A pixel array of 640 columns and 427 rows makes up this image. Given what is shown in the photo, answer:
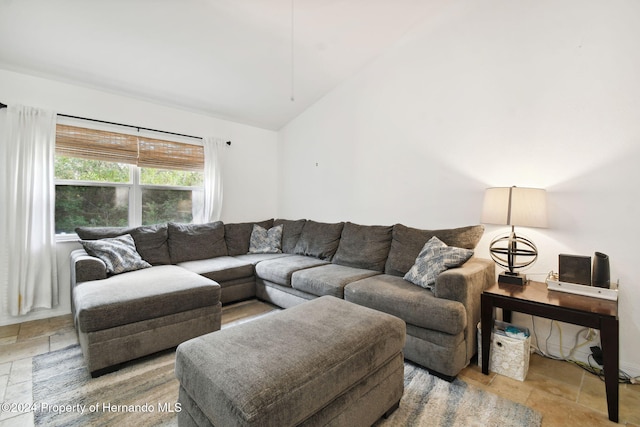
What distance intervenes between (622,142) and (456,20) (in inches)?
67.5

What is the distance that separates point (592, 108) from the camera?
82.2 inches

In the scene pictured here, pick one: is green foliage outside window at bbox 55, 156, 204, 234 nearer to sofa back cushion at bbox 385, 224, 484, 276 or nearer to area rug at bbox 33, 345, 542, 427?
area rug at bbox 33, 345, 542, 427

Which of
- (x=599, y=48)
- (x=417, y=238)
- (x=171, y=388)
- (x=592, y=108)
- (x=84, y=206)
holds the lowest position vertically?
(x=171, y=388)

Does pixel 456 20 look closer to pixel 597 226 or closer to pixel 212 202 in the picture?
pixel 597 226

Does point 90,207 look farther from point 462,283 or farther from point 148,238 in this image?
point 462,283

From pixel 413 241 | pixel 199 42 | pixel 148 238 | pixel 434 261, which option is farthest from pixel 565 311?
pixel 148 238

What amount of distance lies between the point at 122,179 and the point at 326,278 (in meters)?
2.61

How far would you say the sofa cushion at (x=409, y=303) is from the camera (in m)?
1.84

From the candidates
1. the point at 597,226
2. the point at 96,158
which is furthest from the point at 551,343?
the point at 96,158

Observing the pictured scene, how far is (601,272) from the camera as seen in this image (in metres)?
1.87

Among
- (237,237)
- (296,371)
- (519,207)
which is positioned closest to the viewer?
(296,371)

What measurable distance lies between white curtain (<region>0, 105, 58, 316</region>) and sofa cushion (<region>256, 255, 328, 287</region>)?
198cm

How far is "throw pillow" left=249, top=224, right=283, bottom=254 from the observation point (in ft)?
12.7

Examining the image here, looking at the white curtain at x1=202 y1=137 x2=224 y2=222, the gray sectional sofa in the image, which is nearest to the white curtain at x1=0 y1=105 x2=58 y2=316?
the gray sectional sofa
